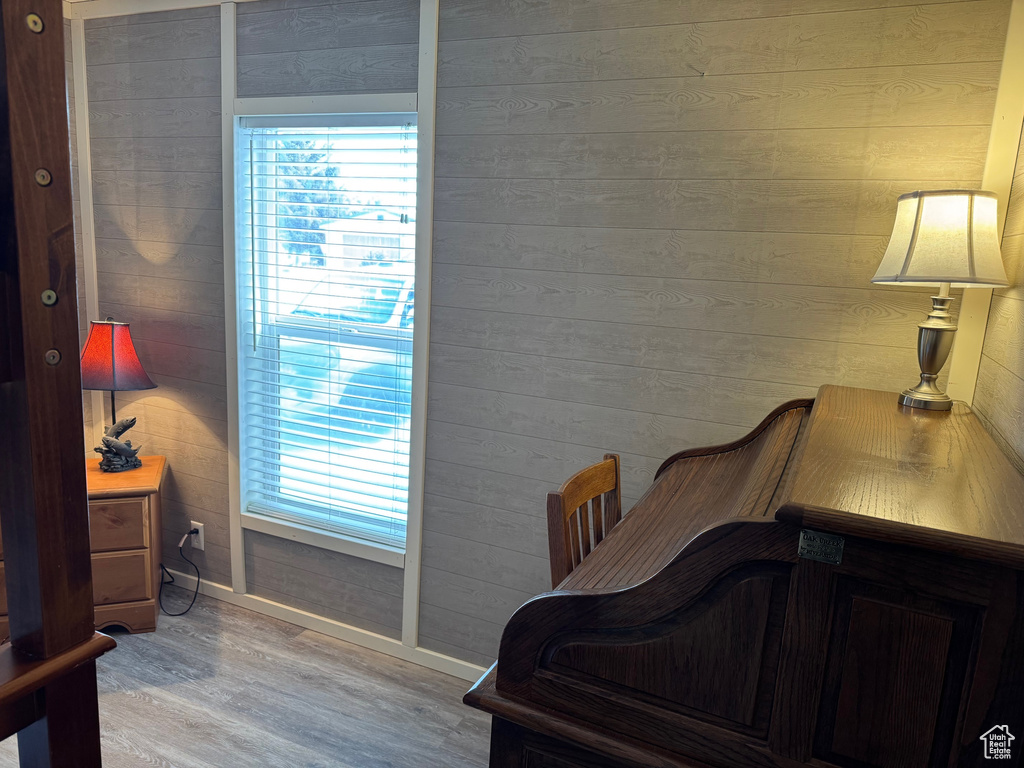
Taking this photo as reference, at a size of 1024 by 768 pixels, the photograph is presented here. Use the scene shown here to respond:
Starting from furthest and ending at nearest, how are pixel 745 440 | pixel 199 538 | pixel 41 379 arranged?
pixel 199 538
pixel 745 440
pixel 41 379

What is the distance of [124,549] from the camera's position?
2725 millimetres

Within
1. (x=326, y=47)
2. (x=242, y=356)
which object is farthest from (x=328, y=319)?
(x=326, y=47)

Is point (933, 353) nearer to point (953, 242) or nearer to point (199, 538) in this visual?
point (953, 242)

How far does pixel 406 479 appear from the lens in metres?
2.66

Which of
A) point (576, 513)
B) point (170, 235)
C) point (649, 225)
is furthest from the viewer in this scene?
point (170, 235)

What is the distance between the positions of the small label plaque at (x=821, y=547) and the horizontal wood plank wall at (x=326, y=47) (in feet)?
6.84

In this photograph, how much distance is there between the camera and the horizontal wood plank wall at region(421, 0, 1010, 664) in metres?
1.85

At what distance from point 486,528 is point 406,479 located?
0.39m

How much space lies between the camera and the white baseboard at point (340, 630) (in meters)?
2.62

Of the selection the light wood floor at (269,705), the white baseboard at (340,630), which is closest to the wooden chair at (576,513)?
the light wood floor at (269,705)
